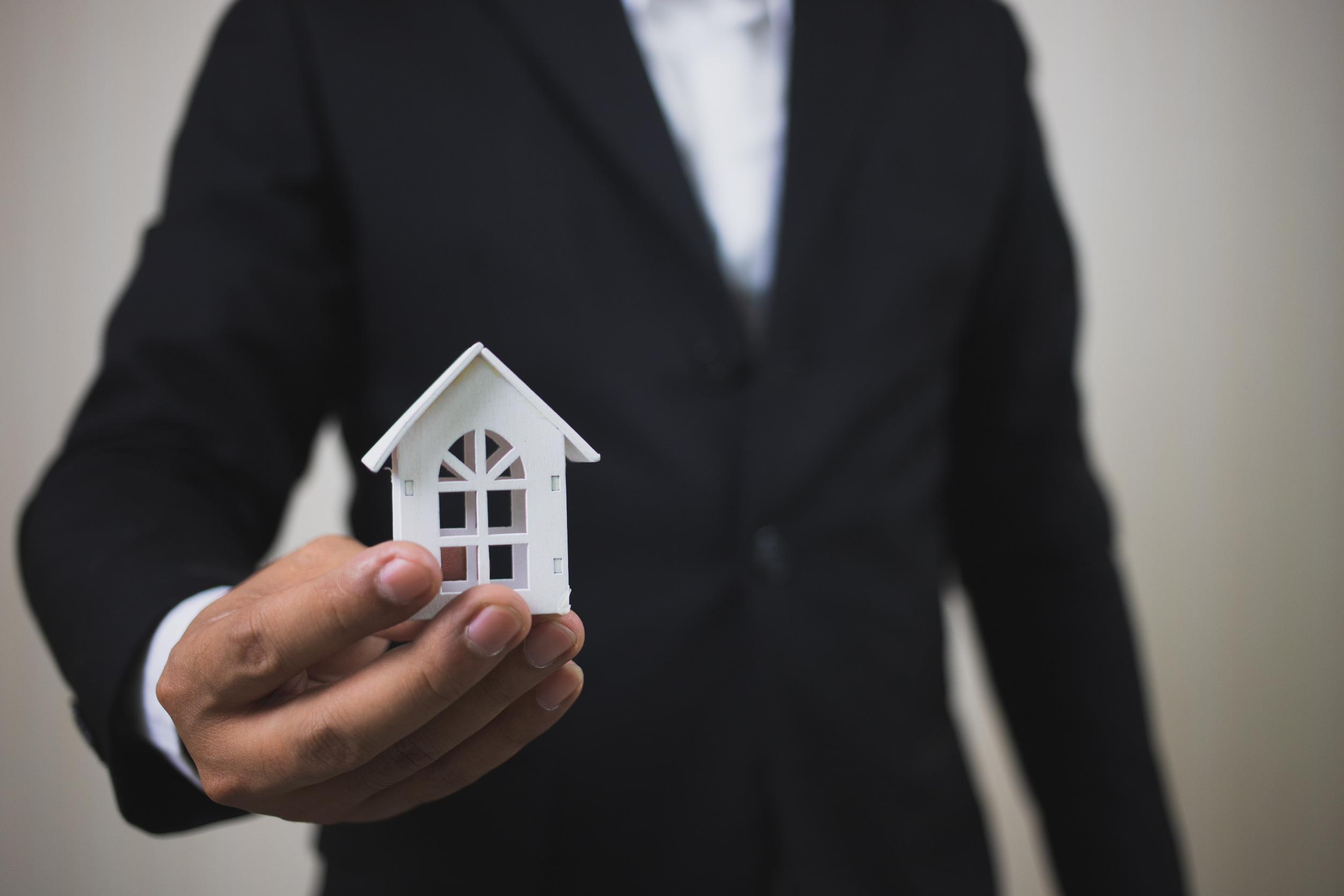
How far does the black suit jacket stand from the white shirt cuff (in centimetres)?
17

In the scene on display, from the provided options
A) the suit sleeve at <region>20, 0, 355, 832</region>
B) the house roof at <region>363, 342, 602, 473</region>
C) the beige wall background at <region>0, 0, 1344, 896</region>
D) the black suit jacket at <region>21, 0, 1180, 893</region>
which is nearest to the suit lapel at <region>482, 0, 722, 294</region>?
the black suit jacket at <region>21, 0, 1180, 893</region>

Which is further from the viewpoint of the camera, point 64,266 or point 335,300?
point 64,266

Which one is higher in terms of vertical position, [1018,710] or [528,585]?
[528,585]

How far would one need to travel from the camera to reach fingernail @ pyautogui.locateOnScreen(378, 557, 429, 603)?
1.22 ft

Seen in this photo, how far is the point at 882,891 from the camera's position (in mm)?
932

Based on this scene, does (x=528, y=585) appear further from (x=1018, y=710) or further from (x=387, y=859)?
(x=1018, y=710)

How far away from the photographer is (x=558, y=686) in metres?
0.46

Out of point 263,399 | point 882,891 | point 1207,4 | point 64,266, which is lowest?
point 882,891

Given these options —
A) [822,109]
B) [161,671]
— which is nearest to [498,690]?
[161,671]

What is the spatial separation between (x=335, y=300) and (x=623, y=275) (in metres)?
0.31

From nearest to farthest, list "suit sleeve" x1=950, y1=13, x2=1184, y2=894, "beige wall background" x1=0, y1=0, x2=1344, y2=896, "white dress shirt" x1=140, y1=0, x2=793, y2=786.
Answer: "white dress shirt" x1=140, y1=0, x2=793, y2=786, "suit sleeve" x1=950, y1=13, x2=1184, y2=894, "beige wall background" x1=0, y1=0, x2=1344, y2=896

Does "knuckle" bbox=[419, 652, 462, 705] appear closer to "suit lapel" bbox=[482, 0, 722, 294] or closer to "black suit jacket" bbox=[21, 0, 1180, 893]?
"black suit jacket" bbox=[21, 0, 1180, 893]

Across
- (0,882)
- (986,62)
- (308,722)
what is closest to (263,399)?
(308,722)

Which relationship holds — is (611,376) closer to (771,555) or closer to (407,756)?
(771,555)
